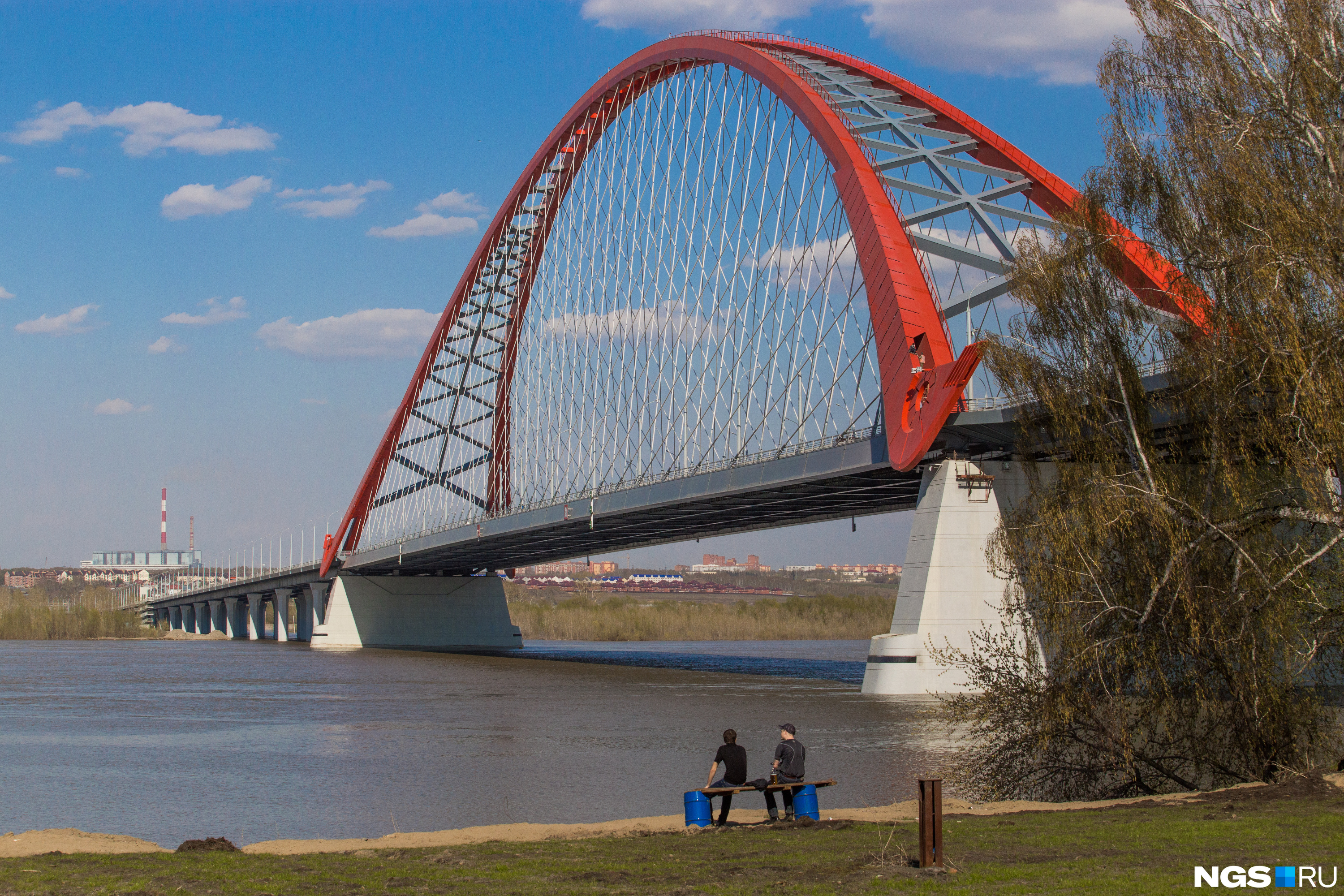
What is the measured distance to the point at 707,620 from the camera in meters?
134

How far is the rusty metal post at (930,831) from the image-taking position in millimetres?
10086

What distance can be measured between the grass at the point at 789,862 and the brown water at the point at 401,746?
349cm

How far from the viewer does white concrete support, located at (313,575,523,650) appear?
285ft

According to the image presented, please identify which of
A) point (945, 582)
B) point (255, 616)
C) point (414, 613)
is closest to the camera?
point (945, 582)

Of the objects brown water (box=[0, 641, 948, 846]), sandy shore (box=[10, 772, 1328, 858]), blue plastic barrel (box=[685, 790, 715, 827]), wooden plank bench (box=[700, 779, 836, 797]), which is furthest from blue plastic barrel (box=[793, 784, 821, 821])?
brown water (box=[0, 641, 948, 846])

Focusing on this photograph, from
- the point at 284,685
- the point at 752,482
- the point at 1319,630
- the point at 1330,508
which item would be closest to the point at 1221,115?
the point at 1330,508

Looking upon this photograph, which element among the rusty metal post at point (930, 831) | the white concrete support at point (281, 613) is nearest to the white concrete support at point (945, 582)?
the rusty metal post at point (930, 831)

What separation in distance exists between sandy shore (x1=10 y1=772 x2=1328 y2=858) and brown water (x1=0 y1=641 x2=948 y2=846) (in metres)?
1.47

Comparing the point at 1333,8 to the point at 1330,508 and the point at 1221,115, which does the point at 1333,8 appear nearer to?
the point at 1221,115

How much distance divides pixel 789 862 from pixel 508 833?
3.63m

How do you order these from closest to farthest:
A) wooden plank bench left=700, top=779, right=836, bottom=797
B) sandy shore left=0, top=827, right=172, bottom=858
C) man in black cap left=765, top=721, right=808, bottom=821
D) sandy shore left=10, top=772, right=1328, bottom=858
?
sandy shore left=0, top=827, right=172, bottom=858
sandy shore left=10, top=772, right=1328, bottom=858
wooden plank bench left=700, top=779, right=836, bottom=797
man in black cap left=765, top=721, right=808, bottom=821

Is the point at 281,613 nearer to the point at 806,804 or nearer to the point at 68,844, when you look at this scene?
the point at 68,844

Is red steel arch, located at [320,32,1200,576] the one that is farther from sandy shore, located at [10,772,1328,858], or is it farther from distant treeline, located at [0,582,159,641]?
distant treeline, located at [0,582,159,641]

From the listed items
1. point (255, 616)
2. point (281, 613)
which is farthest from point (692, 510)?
point (255, 616)
